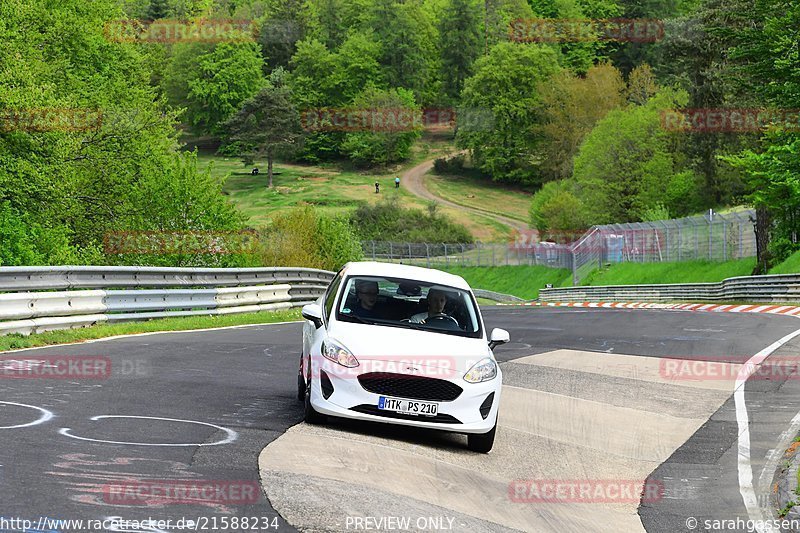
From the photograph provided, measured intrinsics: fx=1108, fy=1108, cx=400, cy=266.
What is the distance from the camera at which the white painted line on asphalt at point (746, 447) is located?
817 centimetres


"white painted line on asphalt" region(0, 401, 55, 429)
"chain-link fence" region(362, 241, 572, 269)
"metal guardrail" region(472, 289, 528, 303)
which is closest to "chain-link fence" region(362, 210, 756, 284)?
"chain-link fence" region(362, 241, 572, 269)

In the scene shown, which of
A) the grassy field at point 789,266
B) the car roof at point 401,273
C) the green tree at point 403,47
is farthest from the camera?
the green tree at point 403,47

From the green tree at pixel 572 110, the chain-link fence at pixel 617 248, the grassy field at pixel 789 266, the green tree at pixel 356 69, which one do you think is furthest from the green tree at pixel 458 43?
the grassy field at pixel 789 266

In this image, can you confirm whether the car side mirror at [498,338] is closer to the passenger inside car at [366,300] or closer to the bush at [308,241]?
the passenger inside car at [366,300]

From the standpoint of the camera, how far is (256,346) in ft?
58.4

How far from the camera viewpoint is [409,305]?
36.2 ft

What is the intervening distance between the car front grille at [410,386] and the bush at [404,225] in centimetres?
9366

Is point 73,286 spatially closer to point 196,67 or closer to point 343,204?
point 343,204

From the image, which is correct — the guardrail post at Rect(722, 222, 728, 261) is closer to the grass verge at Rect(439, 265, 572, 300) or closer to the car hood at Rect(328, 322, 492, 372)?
the grass verge at Rect(439, 265, 572, 300)

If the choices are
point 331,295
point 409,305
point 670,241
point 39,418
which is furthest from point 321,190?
point 39,418

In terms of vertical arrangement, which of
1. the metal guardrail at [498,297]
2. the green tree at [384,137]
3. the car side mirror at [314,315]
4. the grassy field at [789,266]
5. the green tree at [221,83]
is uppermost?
the car side mirror at [314,315]

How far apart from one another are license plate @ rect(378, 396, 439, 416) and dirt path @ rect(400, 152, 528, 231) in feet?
348

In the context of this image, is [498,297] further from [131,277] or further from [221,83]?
[221,83]

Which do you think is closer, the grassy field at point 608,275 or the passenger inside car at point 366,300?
the passenger inside car at point 366,300
